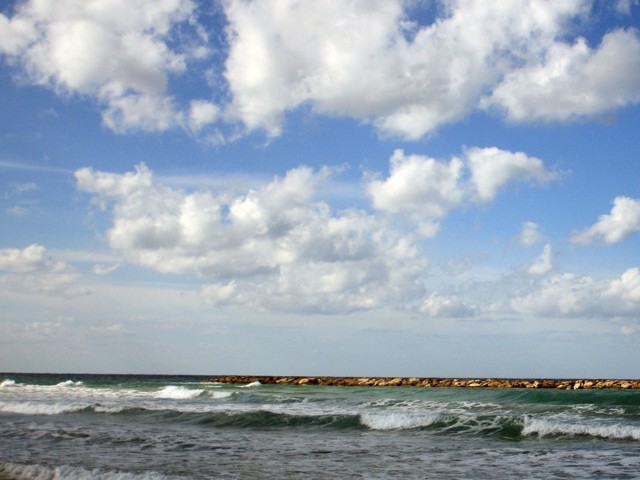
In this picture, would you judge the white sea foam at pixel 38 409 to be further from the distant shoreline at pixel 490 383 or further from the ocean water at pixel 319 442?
the distant shoreline at pixel 490 383

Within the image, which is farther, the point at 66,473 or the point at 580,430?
the point at 580,430

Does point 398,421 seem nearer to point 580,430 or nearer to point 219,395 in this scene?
point 580,430

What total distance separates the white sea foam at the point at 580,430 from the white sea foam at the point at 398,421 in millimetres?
3347

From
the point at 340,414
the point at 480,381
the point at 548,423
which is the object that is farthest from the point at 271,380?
the point at 548,423

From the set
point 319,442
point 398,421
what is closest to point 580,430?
point 398,421

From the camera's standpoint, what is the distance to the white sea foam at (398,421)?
20688mm

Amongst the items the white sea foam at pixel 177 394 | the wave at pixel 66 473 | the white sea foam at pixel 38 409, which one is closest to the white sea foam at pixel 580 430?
the wave at pixel 66 473

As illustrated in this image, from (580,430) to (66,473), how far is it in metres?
15.1

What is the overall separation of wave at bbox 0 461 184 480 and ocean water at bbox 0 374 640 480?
0.02 m

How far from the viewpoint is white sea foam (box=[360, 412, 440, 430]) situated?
20688 mm

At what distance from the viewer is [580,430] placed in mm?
18906

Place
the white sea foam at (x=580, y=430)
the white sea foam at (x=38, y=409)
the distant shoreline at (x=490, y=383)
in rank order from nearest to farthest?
the white sea foam at (x=580, y=430) → the white sea foam at (x=38, y=409) → the distant shoreline at (x=490, y=383)

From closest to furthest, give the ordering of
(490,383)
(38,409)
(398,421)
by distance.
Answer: (398,421) < (38,409) < (490,383)

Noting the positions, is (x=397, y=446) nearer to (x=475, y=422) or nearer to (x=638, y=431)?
(x=475, y=422)
